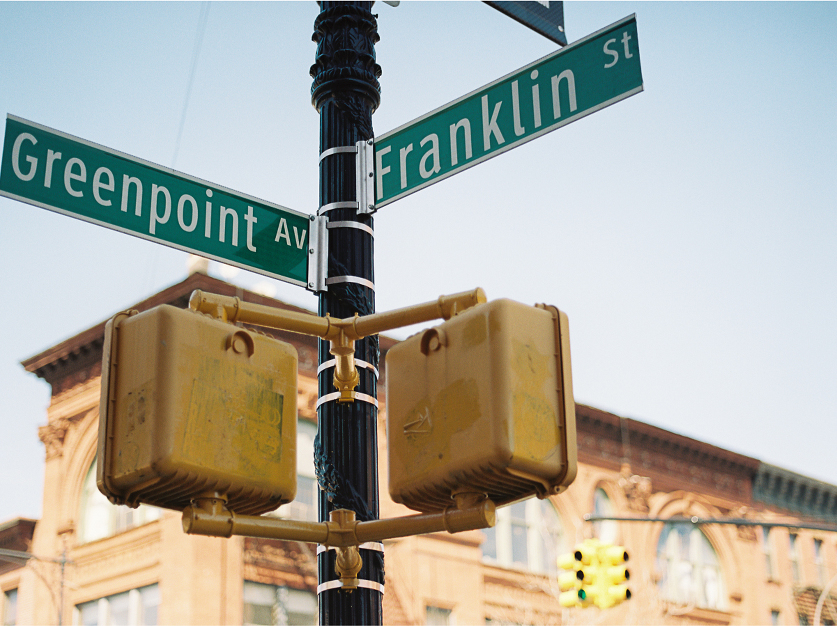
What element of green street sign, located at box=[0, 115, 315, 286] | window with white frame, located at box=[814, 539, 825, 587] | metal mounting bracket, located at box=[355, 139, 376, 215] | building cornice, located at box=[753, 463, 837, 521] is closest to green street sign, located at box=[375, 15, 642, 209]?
metal mounting bracket, located at box=[355, 139, 376, 215]

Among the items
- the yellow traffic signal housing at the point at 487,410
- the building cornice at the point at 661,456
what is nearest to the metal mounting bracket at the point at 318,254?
the yellow traffic signal housing at the point at 487,410

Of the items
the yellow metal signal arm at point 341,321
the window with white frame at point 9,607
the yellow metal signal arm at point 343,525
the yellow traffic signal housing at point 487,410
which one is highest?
the window with white frame at point 9,607

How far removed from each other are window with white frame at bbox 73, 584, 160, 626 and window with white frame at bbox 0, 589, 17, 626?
8.85 ft

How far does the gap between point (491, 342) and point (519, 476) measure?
13.3 inches

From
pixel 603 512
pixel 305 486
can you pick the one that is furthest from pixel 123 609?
pixel 603 512

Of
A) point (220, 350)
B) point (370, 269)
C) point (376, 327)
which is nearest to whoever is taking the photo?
point (220, 350)

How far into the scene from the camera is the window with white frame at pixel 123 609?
2289 cm

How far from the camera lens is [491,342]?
2.72 m

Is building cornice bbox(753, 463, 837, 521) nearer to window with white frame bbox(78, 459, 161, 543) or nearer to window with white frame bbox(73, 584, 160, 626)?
window with white frame bbox(78, 459, 161, 543)

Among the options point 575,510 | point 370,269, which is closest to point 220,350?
point 370,269

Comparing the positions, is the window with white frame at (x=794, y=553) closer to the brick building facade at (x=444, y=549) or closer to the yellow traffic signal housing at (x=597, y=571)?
the brick building facade at (x=444, y=549)

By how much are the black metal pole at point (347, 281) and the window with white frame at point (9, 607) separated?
25.0 m

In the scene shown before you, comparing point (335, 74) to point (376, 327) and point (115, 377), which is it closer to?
point (376, 327)

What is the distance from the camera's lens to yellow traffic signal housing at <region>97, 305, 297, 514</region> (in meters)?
2.71
